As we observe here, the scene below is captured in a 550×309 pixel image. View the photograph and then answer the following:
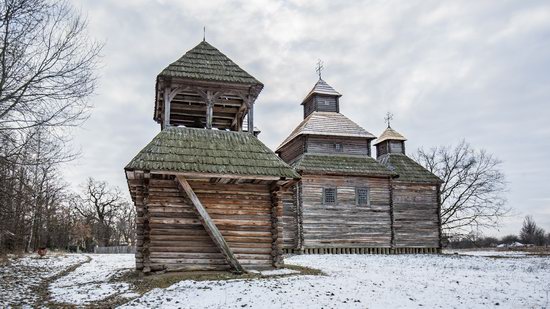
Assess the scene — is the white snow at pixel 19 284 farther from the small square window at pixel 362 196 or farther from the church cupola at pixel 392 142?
the church cupola at pixel 392 142

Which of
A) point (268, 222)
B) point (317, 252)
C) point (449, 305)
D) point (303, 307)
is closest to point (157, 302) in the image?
point (303, 307)

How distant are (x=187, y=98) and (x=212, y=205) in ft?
15.8

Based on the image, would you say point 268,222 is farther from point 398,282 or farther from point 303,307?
point 303,307

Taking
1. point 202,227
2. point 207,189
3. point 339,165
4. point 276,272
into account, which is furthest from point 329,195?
point 202,227

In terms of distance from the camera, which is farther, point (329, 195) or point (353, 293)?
point (329, 195)

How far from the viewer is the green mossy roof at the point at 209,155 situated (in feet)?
42.2

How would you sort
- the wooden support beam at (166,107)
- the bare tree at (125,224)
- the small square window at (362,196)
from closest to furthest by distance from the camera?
1. the wooden support beam at (166,107)
2. the small square window at (362,196)
3. the bare tree at (125,224)

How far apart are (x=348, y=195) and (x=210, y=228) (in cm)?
1509

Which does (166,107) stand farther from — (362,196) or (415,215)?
(415,215)

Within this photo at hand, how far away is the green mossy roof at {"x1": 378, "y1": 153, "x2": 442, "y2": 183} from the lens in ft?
95.6

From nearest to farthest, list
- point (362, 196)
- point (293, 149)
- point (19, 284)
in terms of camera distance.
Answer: point (19, 284) < point (362, 196) < point (293, 149)

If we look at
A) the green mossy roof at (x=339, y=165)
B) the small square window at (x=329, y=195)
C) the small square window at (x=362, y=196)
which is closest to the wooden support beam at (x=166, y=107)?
the green mossy roof at (x=339, y=165)

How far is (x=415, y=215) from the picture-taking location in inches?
1137

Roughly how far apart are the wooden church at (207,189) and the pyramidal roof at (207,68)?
0.11ft
